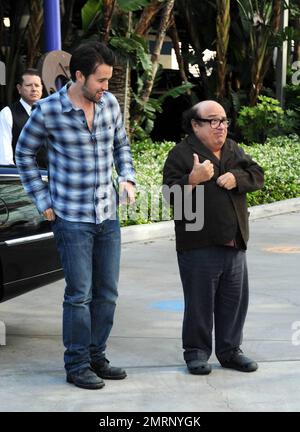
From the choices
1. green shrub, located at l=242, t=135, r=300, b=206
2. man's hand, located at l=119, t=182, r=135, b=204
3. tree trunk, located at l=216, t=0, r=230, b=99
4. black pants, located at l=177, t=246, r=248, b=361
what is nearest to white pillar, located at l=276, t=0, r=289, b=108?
tree trunk, located at l=216, t=0, r=230, b=99

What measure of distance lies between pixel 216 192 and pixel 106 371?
124 cm

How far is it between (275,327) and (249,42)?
15.4 meters

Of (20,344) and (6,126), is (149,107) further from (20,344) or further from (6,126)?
(20,344)

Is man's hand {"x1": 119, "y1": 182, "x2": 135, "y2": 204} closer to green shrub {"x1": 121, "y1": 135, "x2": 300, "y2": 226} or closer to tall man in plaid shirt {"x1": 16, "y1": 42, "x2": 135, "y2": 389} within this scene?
tall man in plaid shirt {"x1": 16, "y1": 42, "x2": 135, "y2": 389}

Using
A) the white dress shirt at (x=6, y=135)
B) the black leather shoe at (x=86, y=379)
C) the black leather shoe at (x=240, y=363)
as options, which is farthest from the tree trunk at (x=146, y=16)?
the black leather shoe at (x=86, y=379)

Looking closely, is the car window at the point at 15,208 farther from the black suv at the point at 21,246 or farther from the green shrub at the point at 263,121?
the green shrub at the point at 263,121

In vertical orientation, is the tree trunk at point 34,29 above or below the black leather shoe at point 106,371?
above

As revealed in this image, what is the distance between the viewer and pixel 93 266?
5906 mm

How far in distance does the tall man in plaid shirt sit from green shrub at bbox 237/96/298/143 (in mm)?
14429

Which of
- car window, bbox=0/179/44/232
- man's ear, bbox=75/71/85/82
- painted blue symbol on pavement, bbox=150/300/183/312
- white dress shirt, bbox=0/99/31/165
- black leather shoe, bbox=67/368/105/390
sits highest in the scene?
man's ear, bbox=75/71/85/82

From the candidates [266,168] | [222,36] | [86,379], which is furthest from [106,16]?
[86,379]

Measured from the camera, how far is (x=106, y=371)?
6012mm

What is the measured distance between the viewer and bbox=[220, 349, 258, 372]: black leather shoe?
20.1ft

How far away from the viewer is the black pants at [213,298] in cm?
604
